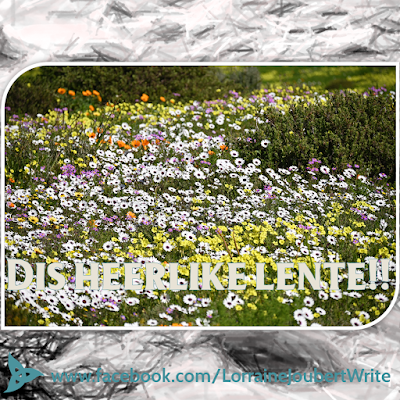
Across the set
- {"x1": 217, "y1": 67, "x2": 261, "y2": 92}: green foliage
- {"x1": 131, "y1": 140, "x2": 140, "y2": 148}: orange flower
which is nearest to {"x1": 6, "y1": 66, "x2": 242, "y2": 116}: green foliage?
{"x1": 217, "y1": 67, "x2": 261, "y2": 92}: green foliage

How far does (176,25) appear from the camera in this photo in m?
2.58

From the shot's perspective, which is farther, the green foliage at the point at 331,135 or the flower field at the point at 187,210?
the green foliage at the point at 331,135

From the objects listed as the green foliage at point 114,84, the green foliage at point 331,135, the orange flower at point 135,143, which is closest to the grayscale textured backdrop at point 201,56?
the green foliage at point 114,84

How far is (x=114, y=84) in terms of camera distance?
9.19 feet

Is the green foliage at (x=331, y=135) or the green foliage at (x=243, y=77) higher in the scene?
the green foliage at (x=243, y=77)

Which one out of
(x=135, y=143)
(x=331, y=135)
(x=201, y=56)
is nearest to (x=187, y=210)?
(x=135, y=143)

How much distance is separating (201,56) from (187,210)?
1.08 m

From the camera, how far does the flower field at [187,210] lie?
2490 mm

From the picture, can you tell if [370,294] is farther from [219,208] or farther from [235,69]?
[235,69]

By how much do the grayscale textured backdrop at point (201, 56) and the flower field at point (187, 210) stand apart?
0.52 ft

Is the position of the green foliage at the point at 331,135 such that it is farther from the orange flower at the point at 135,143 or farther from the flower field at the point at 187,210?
the orange flower at the point at 135,143

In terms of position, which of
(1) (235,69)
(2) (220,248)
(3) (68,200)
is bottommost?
(2) (220,248)

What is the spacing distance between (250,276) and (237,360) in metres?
0.56

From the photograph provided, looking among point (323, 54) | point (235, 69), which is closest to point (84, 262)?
point (235, 69)
